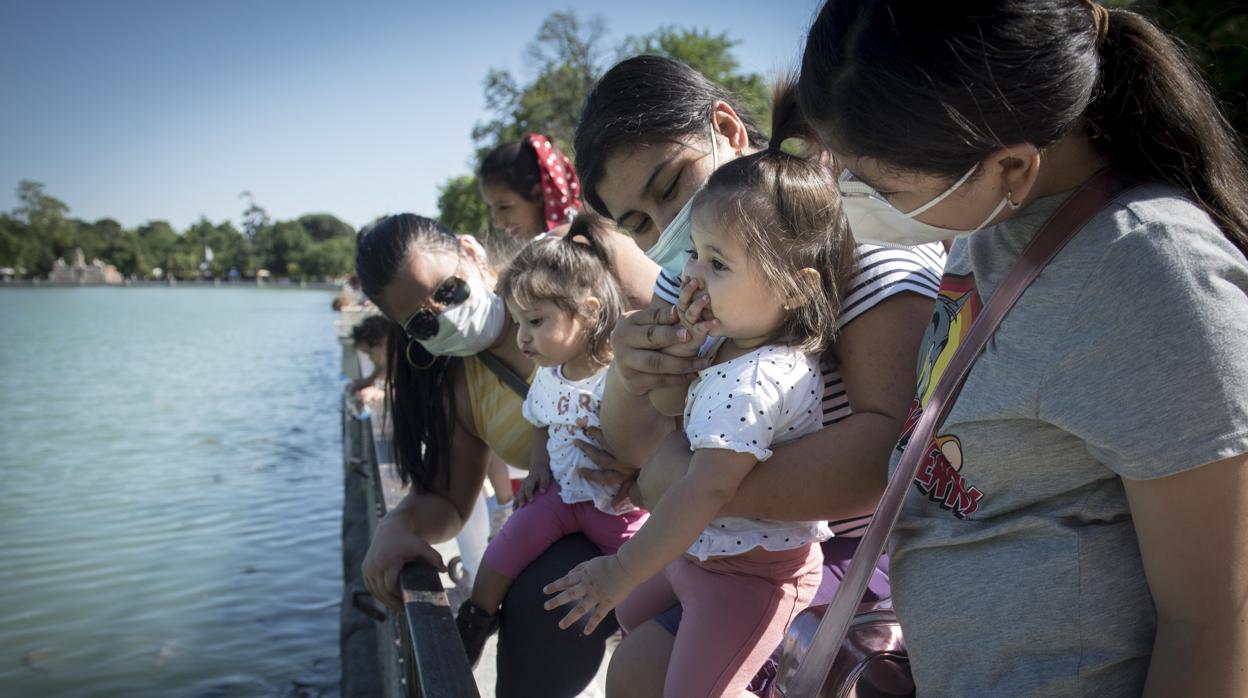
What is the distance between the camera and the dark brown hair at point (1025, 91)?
127 centimetres

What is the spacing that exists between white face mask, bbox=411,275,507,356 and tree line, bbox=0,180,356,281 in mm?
117736

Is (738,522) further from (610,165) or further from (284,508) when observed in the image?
(284,508)

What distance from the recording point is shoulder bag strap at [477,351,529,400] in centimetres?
302

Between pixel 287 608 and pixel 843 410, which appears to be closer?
pixel 843 410

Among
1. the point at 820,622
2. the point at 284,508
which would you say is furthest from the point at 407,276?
the point at 284,508

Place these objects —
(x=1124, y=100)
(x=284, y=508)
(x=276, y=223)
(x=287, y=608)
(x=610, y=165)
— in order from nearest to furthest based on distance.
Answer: (x=1124, y=100), (x=610, y=165), (x=287, y=608), (x=284, y=508), (x=276, y=223)

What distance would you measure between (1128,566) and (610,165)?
5.16ft

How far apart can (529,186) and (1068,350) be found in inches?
169

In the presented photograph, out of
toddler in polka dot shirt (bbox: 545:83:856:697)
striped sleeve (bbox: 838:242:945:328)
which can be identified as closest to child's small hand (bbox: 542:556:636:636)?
toddler in polka dot shirt (bbox: 545:83:856:697)

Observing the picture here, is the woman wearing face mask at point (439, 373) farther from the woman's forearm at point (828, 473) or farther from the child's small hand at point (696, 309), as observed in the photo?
the woman's forearm at point (828, 473)

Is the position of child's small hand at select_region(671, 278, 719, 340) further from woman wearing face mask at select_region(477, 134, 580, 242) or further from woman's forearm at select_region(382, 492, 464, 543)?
woman wearing face mask at select_region(477, 134, 580, 242)

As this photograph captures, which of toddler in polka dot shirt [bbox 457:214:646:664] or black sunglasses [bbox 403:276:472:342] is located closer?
toddler in polka dot shirt [bbox 457:214:646:664]

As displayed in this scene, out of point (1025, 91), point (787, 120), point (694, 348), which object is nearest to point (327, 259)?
point (787, 120)

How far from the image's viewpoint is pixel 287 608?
924cm
